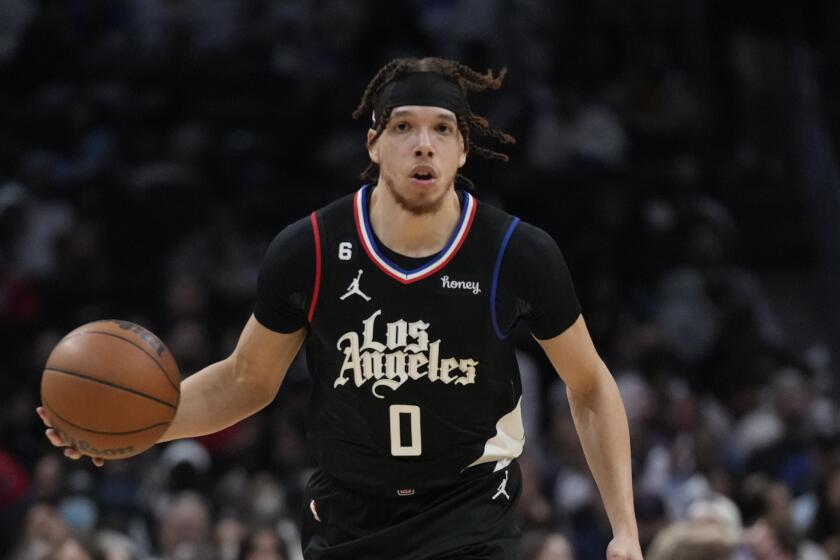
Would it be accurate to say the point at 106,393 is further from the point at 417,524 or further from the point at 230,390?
the point at 417,524

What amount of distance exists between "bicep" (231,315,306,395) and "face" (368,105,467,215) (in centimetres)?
57

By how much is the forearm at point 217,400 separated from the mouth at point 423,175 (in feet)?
2.93

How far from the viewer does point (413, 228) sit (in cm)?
461

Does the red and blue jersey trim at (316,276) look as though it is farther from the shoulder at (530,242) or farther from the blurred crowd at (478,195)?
the blurred crowd at (478,195)

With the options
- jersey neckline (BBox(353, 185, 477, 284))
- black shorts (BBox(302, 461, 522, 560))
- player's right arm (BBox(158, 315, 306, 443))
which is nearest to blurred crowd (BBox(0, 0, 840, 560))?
player's right arm (BBox(158, 315, 306, 443))

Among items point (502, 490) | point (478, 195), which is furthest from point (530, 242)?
point (478, 195)

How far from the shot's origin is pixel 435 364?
4512mm

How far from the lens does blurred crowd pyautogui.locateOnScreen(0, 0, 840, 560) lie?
9.23 meters

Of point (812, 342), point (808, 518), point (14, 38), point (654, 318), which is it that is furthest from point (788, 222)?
point (14, 38)

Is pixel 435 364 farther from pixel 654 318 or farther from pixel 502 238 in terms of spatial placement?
pixel 654 318

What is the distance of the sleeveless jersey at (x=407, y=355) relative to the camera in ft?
14.8

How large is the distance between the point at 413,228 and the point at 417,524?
889 mm

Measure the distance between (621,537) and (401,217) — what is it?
115 centimetres

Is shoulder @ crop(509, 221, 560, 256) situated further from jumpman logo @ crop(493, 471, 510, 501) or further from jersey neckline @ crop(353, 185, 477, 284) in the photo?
jumpman logo @ crop(493, 471, 510, 501)
